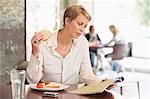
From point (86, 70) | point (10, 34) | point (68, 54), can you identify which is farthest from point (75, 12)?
point (10, 34)

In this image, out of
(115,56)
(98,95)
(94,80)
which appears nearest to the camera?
(98,95)

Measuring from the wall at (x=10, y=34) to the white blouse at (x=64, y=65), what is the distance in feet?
4.31

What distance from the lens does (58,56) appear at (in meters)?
2.33

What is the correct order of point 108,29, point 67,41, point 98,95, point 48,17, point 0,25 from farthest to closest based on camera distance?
point 108,29 → point 48,17 → point 0,25 → point 67,41 → point 98,95

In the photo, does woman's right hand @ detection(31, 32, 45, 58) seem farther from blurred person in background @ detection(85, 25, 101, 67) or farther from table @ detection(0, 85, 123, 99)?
blurred person in background @ detection(85, 25, 101, 67)

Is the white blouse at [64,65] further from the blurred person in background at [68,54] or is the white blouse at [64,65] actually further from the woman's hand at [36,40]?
the woman's hand at [36,40]

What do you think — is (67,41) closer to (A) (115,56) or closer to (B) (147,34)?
(A) (115,56)

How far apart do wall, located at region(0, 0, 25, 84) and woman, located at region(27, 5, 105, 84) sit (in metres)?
1.31

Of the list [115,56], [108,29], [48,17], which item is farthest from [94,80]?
[108,29]

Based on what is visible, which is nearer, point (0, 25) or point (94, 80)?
point (94, 80)

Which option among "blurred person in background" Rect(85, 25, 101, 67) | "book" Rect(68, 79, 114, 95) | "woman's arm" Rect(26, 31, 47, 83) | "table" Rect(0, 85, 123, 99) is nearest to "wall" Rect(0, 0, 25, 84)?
"woman's arm" Rect(26, 31, 47, 83)

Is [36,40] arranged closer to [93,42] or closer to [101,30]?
[93,42]

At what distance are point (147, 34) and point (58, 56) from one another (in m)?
Answer: 5.65

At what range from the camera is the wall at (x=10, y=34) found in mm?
3537
